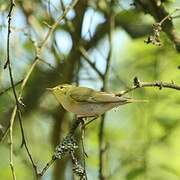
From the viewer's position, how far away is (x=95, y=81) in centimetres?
432

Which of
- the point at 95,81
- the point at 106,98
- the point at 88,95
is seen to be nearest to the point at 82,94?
the point at 88,95

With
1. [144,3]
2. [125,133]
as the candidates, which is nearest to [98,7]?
[144,3]

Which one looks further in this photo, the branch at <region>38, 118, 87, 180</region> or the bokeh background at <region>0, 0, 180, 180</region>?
the bokeh background at <region>0, 0, 180, 180</region>

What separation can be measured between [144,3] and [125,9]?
0.78m

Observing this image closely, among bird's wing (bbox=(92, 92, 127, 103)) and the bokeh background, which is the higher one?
the bokeh background

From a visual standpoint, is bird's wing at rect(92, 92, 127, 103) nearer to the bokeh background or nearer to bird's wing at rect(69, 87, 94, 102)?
bird's wing at rect(69, 87, 94, 102)

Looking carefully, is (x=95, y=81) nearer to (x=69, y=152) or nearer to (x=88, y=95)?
(x=88, y=95)

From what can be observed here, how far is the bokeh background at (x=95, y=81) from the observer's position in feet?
13.0

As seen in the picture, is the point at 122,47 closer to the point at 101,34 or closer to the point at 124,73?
the point at 124,73

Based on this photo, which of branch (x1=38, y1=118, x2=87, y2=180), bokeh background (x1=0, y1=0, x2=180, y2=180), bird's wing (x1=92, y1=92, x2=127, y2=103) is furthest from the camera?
bokeh background (x1=0, y1=0, x2=180, y2=180)

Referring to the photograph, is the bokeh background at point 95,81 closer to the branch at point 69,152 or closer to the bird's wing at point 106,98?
the bird's wing at point 106,98

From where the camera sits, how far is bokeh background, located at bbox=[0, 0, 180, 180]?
395 cm

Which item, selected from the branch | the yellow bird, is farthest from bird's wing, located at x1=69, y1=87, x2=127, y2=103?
the branch

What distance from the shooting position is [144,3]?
3.23 metres
